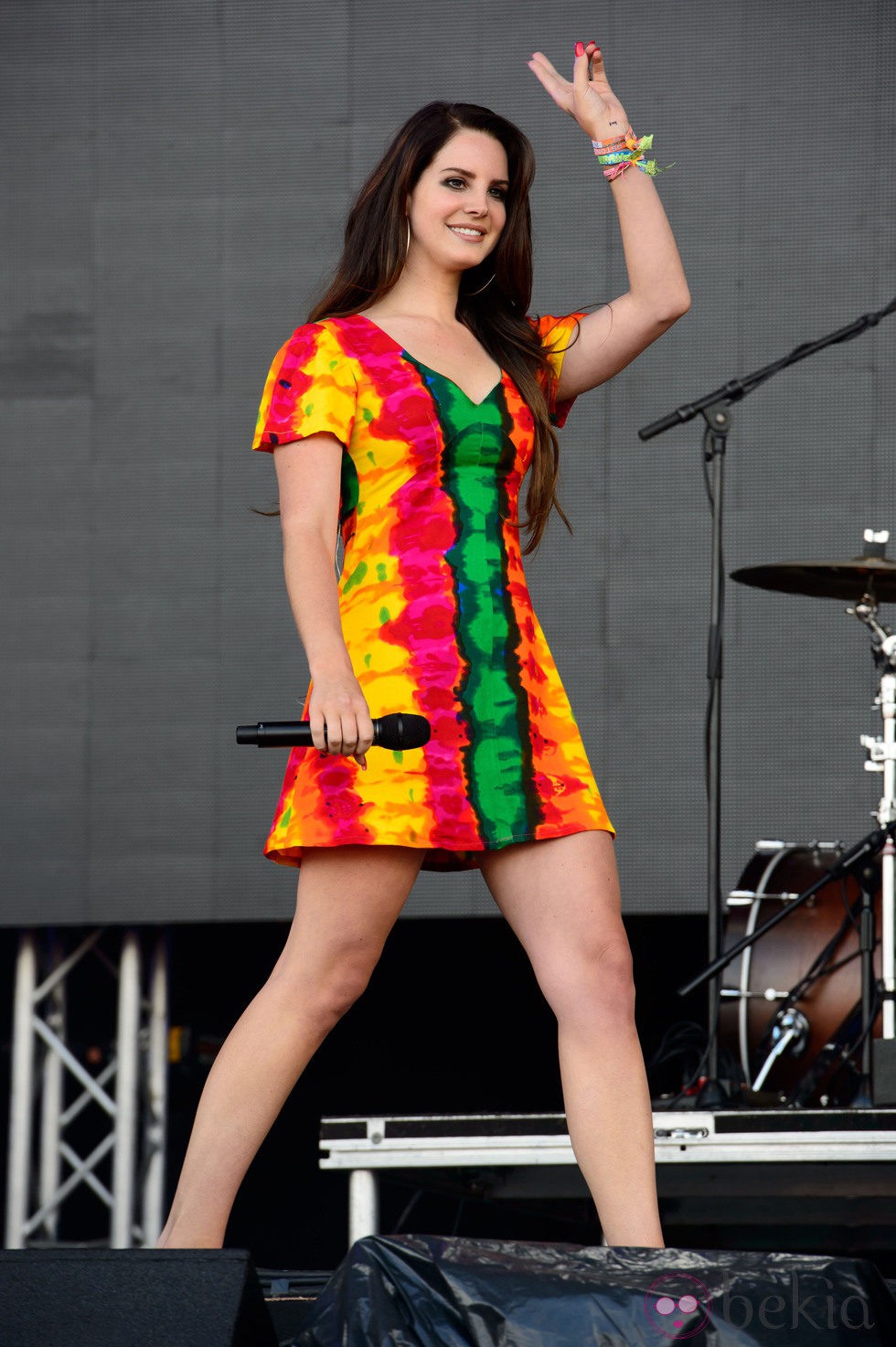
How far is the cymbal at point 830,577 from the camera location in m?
3.44

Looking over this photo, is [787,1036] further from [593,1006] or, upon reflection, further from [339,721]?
[339,721]

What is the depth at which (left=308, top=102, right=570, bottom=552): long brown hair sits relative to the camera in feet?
6.77

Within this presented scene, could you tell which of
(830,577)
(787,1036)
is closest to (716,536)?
(830,577)

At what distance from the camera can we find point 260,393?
4215mm

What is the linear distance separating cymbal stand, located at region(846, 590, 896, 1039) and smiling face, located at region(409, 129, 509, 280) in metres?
1.60

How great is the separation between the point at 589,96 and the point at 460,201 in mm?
213

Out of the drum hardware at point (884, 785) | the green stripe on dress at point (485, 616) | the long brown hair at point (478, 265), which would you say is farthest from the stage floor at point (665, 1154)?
the long brown hair at point (478, 265)

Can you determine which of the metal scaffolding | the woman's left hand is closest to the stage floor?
the woman's left hand

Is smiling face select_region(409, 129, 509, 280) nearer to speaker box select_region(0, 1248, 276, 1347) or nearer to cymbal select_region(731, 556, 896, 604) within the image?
speaker box select_region(0, 1248, 276, 1347)

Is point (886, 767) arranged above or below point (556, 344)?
below

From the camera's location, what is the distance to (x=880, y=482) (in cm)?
409

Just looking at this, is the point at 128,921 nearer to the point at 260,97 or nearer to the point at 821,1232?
the point at 821,1232

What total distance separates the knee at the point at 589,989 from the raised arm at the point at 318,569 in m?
0.32

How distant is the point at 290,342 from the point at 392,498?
0.73 ft
